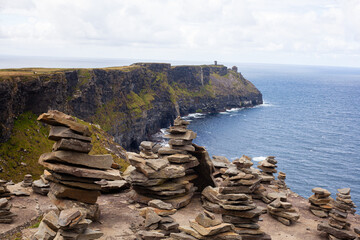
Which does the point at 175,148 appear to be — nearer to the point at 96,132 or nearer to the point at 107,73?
the point at 96,132

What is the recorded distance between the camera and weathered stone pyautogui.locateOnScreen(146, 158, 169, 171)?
1185 inches

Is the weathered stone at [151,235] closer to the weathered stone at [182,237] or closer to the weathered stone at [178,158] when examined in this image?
the weathered stone at [182,237]

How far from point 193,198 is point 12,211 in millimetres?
16488

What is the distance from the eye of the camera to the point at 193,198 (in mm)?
33812

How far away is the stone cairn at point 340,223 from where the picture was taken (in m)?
29.0

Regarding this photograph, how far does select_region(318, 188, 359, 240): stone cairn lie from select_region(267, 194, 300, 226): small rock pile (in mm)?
2626

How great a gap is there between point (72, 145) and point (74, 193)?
11.7 ft

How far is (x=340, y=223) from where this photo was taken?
30.7m

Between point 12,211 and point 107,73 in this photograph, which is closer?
point 12,211

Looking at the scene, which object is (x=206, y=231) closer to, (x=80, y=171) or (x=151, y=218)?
(x=151, y=218)

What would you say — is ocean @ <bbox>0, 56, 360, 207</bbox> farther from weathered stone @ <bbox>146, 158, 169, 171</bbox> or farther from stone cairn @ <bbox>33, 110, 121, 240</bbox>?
stone cairn @ <bbox>33, 110, 121, 240</bbox>

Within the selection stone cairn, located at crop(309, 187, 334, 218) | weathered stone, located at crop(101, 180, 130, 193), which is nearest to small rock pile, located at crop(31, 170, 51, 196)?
weathered stone, located at crop(101, 180, 130, 193)

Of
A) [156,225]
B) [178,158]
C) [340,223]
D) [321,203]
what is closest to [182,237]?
[156,225]

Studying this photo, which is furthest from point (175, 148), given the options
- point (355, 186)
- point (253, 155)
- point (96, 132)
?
point (253, 155)
